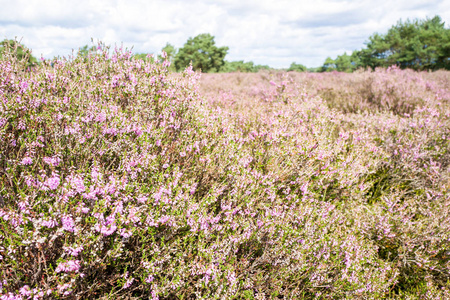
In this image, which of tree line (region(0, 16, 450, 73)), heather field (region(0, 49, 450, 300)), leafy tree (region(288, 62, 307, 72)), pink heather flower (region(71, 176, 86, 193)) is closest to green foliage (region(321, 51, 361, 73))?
leafy tree (region(288, 62, 307, 72))

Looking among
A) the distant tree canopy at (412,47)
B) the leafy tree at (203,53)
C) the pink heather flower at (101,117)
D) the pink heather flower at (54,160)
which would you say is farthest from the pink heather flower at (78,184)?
the leafy tree at (203,53)

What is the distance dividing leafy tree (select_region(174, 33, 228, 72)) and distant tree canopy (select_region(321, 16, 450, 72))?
13.9m

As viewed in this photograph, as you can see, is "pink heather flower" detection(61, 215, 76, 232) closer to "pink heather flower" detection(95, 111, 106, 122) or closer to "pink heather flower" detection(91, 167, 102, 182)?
"pink heather flower" detection(91, 167, 102, 182)

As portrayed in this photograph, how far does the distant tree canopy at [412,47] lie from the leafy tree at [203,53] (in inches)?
547

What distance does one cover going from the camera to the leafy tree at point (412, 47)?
23156mm

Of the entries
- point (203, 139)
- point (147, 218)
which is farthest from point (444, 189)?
point (147, 218)

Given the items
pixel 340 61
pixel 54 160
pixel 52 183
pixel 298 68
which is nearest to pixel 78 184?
pixel 52 183

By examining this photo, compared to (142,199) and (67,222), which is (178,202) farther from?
(67,222)

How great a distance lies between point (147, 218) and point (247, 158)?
1.42 meters

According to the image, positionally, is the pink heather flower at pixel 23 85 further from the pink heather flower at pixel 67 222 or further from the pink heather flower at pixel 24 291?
the pink heather flower at pixel 24 291

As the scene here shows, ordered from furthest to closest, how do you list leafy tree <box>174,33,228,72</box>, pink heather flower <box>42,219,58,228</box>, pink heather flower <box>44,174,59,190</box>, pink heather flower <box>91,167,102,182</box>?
leafy tree <box>174,33,228,72</box> < pink heather flower <box>91,167,102,182</box> < pink heather flower <box>44,174,59,190</box> < pink heather flower <box>42,219,58,228</box>

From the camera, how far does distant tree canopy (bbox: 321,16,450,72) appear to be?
2314cm

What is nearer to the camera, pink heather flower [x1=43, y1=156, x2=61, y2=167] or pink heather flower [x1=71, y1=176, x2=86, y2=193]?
pink heather flower [x1=71, y1=176, x2=86, y2=193]

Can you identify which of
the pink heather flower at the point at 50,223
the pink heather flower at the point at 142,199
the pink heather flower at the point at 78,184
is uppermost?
the pink heather flower at the point at 78,184
